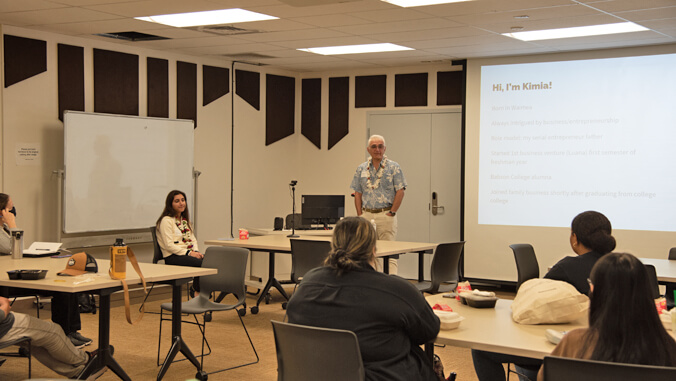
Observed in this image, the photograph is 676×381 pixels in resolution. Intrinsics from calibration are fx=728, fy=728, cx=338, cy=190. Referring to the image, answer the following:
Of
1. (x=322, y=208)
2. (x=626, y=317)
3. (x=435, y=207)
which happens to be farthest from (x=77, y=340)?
(x=435, y=207)

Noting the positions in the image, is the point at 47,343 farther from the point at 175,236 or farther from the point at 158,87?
the point at 158,87

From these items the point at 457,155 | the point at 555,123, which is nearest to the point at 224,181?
the point at 457,155

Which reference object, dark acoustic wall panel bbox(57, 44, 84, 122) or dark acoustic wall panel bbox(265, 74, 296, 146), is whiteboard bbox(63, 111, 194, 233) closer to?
dark acoustic wall panel bbox(57, 44, 84, 122)

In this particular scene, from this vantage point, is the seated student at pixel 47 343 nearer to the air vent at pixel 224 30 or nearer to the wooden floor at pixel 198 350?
the wooden floor at pixel 198 350

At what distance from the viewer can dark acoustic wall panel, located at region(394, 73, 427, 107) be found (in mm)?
9695

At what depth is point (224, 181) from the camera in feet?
31.3

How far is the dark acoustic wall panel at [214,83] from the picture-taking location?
30.3 feet

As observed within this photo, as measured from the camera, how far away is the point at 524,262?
5.66 meters

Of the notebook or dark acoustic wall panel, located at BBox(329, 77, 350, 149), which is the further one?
dark acoustic wall panel, located at BBox(329, 77, 350, 149)

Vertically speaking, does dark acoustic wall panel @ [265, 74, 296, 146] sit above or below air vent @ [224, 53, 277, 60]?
below

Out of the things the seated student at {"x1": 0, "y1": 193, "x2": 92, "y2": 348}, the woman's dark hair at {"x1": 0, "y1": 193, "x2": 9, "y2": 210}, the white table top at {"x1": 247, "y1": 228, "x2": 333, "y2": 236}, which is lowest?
the seated student at {"x1": 0, "y1": 193, "x2": 92, "y2": 348}

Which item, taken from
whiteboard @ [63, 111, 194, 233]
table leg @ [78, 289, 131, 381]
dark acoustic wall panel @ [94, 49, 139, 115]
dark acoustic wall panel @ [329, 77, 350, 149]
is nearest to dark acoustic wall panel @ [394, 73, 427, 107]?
dark acoustic wall panel @ [329, 77, 350, 149]

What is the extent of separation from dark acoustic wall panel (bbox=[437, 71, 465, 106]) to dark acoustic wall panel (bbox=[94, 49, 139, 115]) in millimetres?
3847

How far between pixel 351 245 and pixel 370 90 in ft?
23.9
